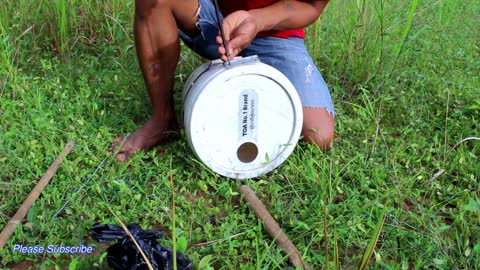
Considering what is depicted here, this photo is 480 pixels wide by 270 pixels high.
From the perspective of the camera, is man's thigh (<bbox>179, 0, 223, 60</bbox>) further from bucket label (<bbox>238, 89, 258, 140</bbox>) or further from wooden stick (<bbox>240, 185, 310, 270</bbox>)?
wooden stick (<bbox>240, 185, 310, 270</bbox>)

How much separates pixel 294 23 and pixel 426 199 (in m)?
0.98

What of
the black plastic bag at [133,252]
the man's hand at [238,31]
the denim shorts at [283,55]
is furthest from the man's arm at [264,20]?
the black plastic bag at [133,252]

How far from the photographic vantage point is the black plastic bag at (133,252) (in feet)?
4.81

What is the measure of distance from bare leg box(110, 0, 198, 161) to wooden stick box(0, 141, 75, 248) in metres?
0.22

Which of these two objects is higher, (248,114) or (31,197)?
(248,114)

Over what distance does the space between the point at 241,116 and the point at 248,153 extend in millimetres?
173

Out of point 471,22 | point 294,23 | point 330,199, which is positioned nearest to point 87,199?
point 330,199

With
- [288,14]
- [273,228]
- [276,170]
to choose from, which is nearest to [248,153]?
[276,170]

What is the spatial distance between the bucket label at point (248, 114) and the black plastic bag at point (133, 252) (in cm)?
60

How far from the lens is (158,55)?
87.6 inches

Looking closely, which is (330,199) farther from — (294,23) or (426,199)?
(294,23)

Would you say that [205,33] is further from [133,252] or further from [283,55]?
[133,252]

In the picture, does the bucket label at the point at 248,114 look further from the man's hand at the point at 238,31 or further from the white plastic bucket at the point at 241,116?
the man's hand at the point at 238,31

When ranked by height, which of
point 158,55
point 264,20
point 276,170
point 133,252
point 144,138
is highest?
point 264,20
